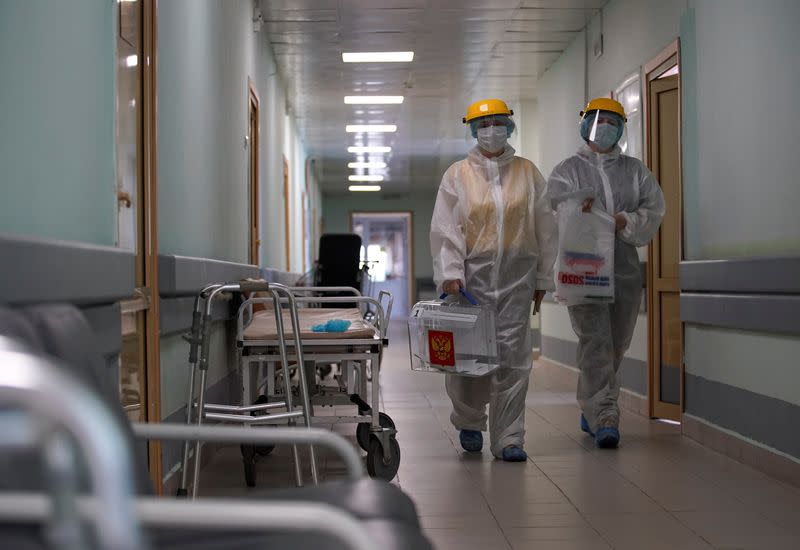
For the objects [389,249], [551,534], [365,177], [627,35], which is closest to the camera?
[551,534]

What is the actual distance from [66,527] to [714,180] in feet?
14.3

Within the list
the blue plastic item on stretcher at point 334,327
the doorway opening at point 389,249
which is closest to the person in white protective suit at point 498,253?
the blue plastic item on stretcher at point 334,327

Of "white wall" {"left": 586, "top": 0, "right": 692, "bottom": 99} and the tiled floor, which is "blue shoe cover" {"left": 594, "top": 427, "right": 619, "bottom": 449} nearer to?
the tiled floor

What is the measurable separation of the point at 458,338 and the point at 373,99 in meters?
6.78

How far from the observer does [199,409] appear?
312cm

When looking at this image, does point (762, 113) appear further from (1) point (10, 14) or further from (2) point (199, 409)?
(1) point (10, 14)

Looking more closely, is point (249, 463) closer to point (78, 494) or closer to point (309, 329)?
point (309, 329)

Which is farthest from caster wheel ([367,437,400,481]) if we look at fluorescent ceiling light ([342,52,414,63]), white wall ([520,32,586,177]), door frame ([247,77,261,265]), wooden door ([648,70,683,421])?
fluorescent ceiling light ([342,52,414,63])

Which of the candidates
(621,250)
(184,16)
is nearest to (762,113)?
(621,250)

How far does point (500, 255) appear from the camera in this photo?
4504 millimetres

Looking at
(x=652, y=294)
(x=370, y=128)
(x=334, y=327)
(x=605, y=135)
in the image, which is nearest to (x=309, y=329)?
(x=334, y=327)

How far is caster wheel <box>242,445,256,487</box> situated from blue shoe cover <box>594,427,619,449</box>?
5.63ft

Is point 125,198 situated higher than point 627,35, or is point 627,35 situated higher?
point 627,35

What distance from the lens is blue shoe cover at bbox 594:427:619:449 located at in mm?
4707
